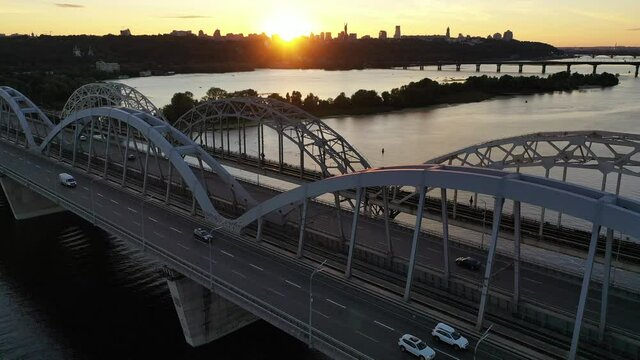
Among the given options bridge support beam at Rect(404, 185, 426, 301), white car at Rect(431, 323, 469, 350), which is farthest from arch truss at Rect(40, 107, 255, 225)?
white car at Rect(431, 323, 469, 350)

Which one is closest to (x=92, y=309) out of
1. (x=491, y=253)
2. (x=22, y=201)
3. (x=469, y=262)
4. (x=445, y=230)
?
(x=22, y=201)

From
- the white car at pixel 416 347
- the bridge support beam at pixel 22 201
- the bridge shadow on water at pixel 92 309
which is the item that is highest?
the white car at pixel 416 347

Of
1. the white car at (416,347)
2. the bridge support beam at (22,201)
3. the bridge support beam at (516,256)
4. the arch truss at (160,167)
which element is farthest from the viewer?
the bridge support beam at (22,201)

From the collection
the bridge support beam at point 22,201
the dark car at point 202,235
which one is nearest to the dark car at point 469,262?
the dark car at point 202,235

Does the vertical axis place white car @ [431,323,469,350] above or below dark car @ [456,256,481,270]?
below

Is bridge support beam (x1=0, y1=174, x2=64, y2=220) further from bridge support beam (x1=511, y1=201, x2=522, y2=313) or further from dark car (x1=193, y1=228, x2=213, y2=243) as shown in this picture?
bridge support beam (x1=511, y1=201, x2=522, y2=313)

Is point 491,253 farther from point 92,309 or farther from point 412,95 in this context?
point 412,95

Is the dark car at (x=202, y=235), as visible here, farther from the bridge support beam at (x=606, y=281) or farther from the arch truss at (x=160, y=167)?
the bridge support beam at (x=606, y=281)
